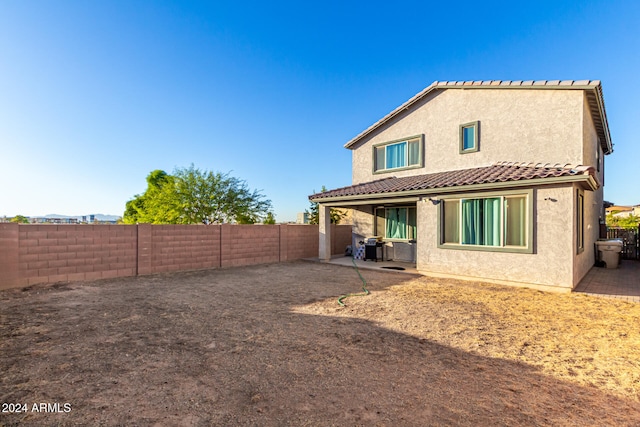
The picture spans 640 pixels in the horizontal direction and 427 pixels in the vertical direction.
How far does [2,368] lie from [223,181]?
20730 mm

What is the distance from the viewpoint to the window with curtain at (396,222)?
1292 cm

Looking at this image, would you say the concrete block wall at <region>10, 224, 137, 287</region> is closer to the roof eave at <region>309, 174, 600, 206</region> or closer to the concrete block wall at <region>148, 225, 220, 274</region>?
the concrete block wall at <region>148, 225, 220, 274</region>

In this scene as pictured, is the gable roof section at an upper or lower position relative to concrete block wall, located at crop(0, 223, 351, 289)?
upper

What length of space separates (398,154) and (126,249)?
462 inches

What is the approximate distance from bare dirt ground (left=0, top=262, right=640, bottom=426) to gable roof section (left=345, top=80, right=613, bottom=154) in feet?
21.5

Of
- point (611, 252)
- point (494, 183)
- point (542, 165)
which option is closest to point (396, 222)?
point (494, 183)

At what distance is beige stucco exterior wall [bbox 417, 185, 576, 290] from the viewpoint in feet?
24.8

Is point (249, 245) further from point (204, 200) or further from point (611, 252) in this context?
point (611, 252)

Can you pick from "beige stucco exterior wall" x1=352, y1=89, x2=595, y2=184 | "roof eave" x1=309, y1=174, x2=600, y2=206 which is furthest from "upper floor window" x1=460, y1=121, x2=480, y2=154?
"roof eave" x1=309, y1=174, x2=600, y2=206

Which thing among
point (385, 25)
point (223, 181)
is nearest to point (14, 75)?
point (223, 181)

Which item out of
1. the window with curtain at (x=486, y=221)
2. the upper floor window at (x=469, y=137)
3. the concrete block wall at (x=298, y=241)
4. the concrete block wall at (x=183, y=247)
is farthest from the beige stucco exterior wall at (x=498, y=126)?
the concrete block wall at (x=183, y=247)

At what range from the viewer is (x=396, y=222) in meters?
13.4

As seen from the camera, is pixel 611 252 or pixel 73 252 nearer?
pixel 73 252

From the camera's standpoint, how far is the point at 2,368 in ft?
11.5
